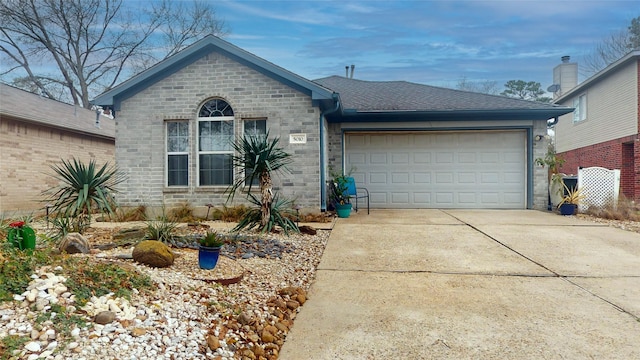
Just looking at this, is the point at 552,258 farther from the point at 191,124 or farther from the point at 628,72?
the point at 628,72

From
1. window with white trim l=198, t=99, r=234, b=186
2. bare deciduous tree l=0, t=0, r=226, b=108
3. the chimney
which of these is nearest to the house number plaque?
window with white trim l=198, t=99, r=234, b=186

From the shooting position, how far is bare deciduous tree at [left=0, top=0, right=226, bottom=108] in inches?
728

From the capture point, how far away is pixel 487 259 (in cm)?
490

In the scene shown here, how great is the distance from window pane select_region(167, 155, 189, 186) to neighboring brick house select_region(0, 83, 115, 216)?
3776 mm

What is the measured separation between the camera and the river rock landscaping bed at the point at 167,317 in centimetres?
216

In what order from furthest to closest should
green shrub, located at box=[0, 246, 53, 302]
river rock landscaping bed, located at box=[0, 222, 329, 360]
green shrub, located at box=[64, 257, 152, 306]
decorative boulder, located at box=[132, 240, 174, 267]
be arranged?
decorative boulder, located at box=[132, 240, 174, 267] → green shrub, located at box=[64, 257, 152, 306] → green shrub, located at box=[0, 246, 53, 302] → river rock landscaping bed, located at box=[0, 222, 329, 360]

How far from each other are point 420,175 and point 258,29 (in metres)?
8.27

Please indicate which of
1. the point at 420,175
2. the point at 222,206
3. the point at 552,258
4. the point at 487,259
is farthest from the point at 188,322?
the point at 420,175

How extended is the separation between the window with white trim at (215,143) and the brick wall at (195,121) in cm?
17

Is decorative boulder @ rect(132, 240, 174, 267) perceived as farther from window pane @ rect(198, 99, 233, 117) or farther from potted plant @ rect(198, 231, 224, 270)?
window pane @ rect(198, 99, 233, 117)

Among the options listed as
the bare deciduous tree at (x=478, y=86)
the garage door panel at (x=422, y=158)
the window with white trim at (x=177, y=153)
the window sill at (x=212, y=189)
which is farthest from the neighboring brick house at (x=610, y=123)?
the window with white trim at (x=177, y=153)

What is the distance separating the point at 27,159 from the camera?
1047cm

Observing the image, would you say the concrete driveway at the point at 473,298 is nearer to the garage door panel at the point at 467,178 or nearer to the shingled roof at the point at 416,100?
the garage door panel at the point at 467,178

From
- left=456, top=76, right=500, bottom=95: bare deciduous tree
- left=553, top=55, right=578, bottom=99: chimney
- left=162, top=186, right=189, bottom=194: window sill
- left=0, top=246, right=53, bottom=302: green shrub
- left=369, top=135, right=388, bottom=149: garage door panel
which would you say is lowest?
left=0, top=246, right=53, bottom=302: green shrub
